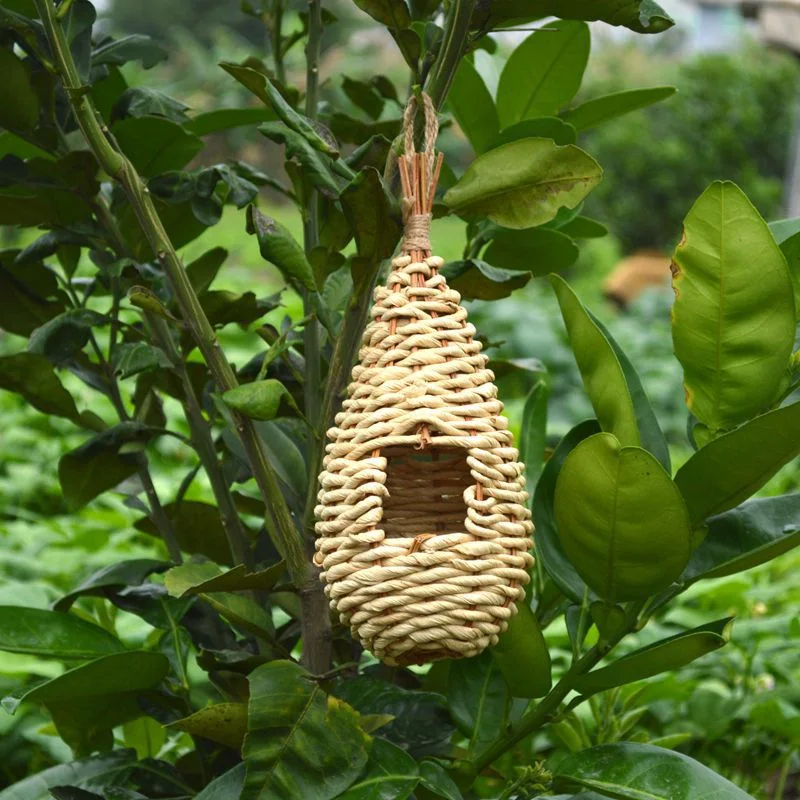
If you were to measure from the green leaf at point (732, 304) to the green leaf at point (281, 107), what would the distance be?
331mm

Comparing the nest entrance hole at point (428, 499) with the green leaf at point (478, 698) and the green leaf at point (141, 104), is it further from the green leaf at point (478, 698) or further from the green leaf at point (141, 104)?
the green leaf at point (141, 104)

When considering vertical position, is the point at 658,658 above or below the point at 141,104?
below

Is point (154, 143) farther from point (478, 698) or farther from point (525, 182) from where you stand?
point (478, 698)

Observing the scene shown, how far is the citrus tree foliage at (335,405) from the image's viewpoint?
40.8 inches

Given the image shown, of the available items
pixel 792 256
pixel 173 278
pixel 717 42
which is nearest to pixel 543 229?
pixel 792 256

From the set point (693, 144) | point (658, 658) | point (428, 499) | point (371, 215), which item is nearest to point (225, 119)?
point (371, 215)

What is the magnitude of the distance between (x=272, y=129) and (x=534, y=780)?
691 millimetres

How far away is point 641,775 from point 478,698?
199 millimetres

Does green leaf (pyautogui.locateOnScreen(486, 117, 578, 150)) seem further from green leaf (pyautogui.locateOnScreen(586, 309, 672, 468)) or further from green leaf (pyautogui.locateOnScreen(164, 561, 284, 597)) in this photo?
green leaf (pyautogui.locateOnScreen(164, 561, 284, 597))

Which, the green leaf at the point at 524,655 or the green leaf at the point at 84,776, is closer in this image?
the green leaf at the point at 524,655

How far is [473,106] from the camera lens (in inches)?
54.7

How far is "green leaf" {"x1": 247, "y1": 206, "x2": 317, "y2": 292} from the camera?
1.06 meters

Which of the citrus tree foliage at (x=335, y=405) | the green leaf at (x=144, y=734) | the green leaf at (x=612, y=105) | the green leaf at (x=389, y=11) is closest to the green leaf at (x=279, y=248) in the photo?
the citrus tree foliage at (x=335, y=405)

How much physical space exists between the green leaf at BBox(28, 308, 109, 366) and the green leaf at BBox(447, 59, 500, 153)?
481 mm
